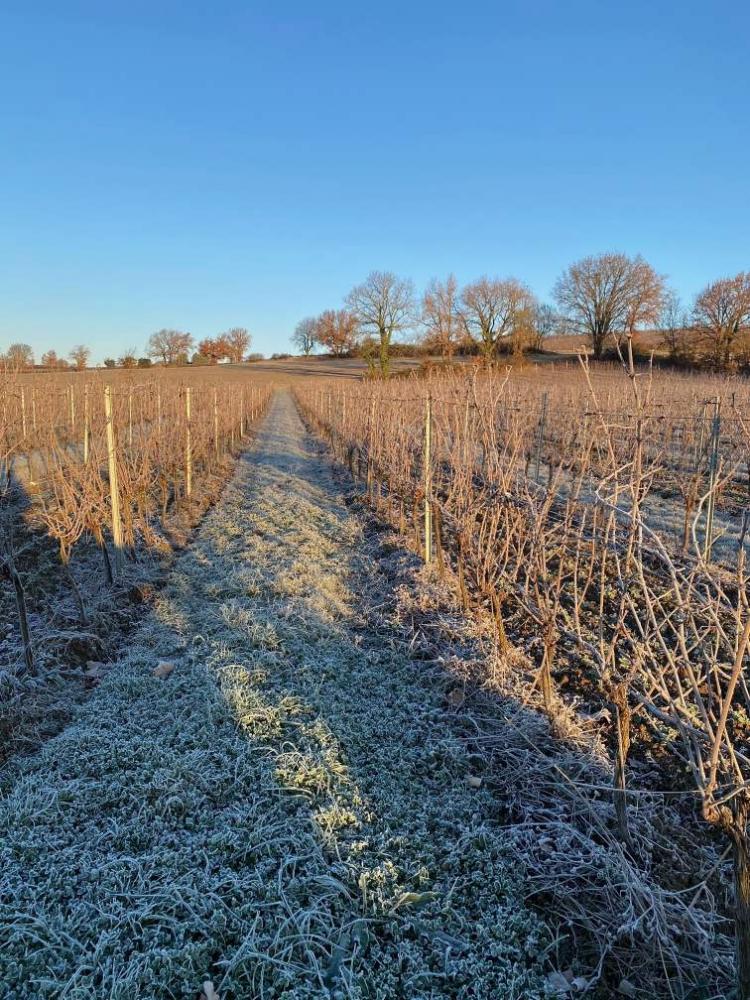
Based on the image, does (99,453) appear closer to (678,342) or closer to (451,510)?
(451,510)

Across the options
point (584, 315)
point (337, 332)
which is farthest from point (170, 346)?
point (584, 315)

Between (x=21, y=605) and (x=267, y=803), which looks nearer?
(x=267, y=803)

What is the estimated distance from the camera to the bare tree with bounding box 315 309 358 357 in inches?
2628

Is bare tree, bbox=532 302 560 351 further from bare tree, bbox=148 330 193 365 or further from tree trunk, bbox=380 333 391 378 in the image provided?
bare tree, bbox=148 330 193 365

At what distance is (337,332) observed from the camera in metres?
69.1

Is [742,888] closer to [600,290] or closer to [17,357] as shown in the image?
[17,357]

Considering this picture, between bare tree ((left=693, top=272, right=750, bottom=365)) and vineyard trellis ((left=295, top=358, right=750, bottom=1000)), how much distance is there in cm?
2478

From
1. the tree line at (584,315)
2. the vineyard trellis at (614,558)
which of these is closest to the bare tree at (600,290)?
the tree line at (584,315)

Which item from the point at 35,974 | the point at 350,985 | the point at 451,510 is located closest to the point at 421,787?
the point at 350,985

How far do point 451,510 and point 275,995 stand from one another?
4.42 meters

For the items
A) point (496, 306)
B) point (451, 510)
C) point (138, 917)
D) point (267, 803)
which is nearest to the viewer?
point (138, 917)

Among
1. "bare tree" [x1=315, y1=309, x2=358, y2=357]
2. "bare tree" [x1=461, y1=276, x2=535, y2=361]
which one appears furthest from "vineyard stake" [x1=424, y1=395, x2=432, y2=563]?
"bare tree" [x1=315, y1=309, x2=358, y2=357]

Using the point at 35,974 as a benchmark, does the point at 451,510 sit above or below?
above

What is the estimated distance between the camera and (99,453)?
529cm
